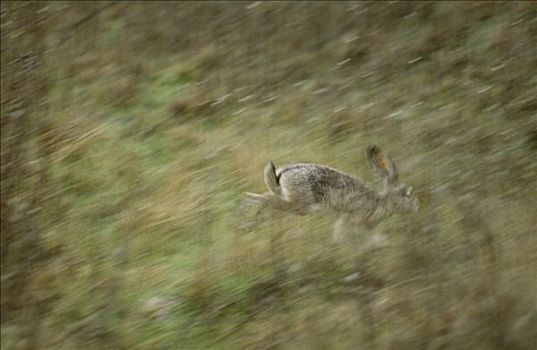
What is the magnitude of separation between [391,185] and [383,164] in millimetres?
205

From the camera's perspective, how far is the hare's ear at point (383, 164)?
22.9ft

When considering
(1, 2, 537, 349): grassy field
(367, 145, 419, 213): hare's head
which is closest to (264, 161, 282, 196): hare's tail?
(1, 2, 537, 349): grassy field

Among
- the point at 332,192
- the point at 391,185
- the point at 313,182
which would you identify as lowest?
the point at 391,185

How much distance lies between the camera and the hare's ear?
6.97 m

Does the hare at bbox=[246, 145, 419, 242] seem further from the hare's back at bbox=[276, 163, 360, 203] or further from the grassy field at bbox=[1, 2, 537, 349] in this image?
the grassy field at bbox=[1, 2, 537, 349]

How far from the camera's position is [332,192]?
687cm

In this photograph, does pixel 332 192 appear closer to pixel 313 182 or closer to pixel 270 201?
pixel 313 182

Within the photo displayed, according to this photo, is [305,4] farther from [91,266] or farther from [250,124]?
[91,266]

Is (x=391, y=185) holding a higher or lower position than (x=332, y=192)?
lower

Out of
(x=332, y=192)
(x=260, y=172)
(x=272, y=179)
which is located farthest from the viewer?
(x=260, y=172)

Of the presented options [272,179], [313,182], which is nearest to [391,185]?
[313,182]

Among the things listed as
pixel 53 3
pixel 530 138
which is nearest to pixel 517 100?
pixel 530 138

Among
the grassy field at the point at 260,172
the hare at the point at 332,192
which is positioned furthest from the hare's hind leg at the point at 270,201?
the grassy field at the point at 260,172

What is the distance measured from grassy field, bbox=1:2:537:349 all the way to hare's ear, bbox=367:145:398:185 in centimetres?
20
